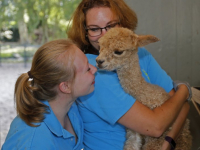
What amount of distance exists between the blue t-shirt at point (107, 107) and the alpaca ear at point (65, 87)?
0.14 metres

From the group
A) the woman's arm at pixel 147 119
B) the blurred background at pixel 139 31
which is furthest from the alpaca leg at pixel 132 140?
the blurred background at pixel 139 31

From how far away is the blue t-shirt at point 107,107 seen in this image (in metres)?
1.23

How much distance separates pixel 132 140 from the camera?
4.45ft

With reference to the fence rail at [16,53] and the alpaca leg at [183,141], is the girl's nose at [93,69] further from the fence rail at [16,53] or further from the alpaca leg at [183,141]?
the fence rail at [16,53]

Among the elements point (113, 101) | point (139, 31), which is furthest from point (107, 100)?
point (139, 31)

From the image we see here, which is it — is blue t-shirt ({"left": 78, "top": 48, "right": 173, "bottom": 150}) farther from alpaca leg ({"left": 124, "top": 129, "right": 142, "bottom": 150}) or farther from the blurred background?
the blurred background

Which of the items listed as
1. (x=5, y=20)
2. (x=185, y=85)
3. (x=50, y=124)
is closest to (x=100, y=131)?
(x=50, y=124)

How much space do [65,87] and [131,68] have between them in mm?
424

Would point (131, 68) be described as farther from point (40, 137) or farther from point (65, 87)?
point (40, 137)

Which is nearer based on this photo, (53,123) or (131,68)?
(53,123)

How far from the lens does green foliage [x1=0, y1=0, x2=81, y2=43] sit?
2.99 meters

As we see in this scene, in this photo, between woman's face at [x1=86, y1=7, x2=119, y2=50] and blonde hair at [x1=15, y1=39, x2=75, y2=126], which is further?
woman's face at [x1=86, y1=7, x2=119, y2=50]

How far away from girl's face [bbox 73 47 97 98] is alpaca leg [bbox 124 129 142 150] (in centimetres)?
38

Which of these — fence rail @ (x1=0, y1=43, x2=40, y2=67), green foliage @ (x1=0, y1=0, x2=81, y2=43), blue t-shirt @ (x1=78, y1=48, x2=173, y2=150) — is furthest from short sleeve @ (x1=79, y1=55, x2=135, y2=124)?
fence rail @ (x1=0, y1=43, x2=40, y2=67)
